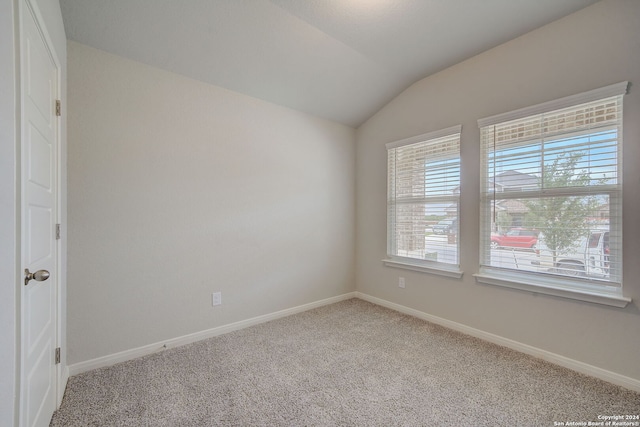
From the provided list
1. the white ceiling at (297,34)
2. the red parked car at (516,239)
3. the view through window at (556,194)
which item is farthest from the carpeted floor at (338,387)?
the white ceiling at (297,34)

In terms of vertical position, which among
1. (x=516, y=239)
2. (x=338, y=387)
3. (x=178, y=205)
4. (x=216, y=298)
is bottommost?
(x=338, y=387)

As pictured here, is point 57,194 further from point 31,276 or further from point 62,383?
point 62,383

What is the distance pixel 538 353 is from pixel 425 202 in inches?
63.0

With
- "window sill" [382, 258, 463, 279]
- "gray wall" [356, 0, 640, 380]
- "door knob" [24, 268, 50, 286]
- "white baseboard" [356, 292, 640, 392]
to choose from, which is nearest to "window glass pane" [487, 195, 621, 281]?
"gray wall" [356, 0, 640, 380]

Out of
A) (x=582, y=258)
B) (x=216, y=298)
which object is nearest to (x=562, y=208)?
(x=582, y=258)

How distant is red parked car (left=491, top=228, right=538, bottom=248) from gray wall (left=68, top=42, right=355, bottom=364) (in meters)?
1.85

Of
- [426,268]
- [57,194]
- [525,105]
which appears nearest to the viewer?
[57,194]

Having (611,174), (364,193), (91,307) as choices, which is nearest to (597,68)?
(611,174)

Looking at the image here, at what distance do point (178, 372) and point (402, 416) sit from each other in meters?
1.57

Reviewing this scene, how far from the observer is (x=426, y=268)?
2.94m

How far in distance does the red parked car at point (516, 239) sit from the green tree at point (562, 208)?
7cm

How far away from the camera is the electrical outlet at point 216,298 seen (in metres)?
2.59

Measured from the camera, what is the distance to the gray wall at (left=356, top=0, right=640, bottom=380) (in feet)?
5.95

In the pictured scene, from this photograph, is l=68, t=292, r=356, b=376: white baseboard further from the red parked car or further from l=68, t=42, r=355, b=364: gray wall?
the red parked car
